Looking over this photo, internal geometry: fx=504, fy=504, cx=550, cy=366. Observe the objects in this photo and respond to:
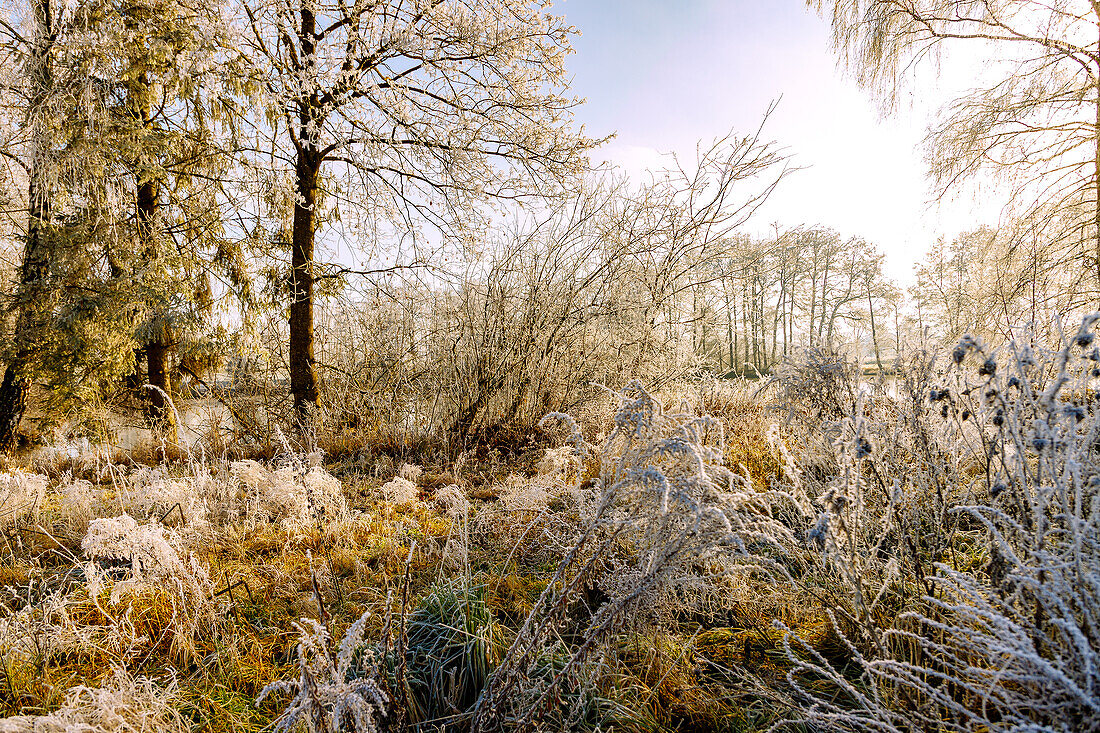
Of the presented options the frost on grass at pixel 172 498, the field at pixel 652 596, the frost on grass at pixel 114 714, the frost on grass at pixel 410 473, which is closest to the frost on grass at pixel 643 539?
the field at pixel 652 596

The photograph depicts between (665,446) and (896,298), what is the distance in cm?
2875

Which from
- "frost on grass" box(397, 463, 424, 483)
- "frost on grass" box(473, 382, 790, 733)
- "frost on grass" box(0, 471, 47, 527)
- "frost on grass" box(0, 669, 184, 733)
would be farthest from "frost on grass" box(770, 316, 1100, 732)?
"frost on grass" box(0, 471, 47, 527)

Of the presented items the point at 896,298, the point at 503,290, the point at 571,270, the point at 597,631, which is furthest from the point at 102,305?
the point at 896,298

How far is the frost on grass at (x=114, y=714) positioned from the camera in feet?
4.30

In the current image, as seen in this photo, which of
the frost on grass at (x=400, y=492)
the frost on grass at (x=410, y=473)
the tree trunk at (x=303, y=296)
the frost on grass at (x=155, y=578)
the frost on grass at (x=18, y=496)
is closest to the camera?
the frost on grass at (x=155, y=578)

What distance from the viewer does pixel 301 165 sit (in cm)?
592

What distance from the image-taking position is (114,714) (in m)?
1.37

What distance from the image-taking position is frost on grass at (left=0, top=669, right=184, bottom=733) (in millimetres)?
1310

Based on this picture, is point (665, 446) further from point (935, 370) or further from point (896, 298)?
point (896, 298)

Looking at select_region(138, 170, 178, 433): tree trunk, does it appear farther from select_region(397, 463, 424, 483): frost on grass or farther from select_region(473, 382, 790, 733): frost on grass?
select_region(473, 382, 790, 733): frost on grass

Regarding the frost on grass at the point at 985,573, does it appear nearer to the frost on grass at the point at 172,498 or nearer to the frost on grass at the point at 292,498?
the frost on grass at the point at 292,498

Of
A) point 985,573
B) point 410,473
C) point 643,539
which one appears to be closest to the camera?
point 643,539

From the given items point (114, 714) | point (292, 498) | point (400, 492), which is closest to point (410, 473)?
point (400, 492)

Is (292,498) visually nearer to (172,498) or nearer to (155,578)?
(172,498)
